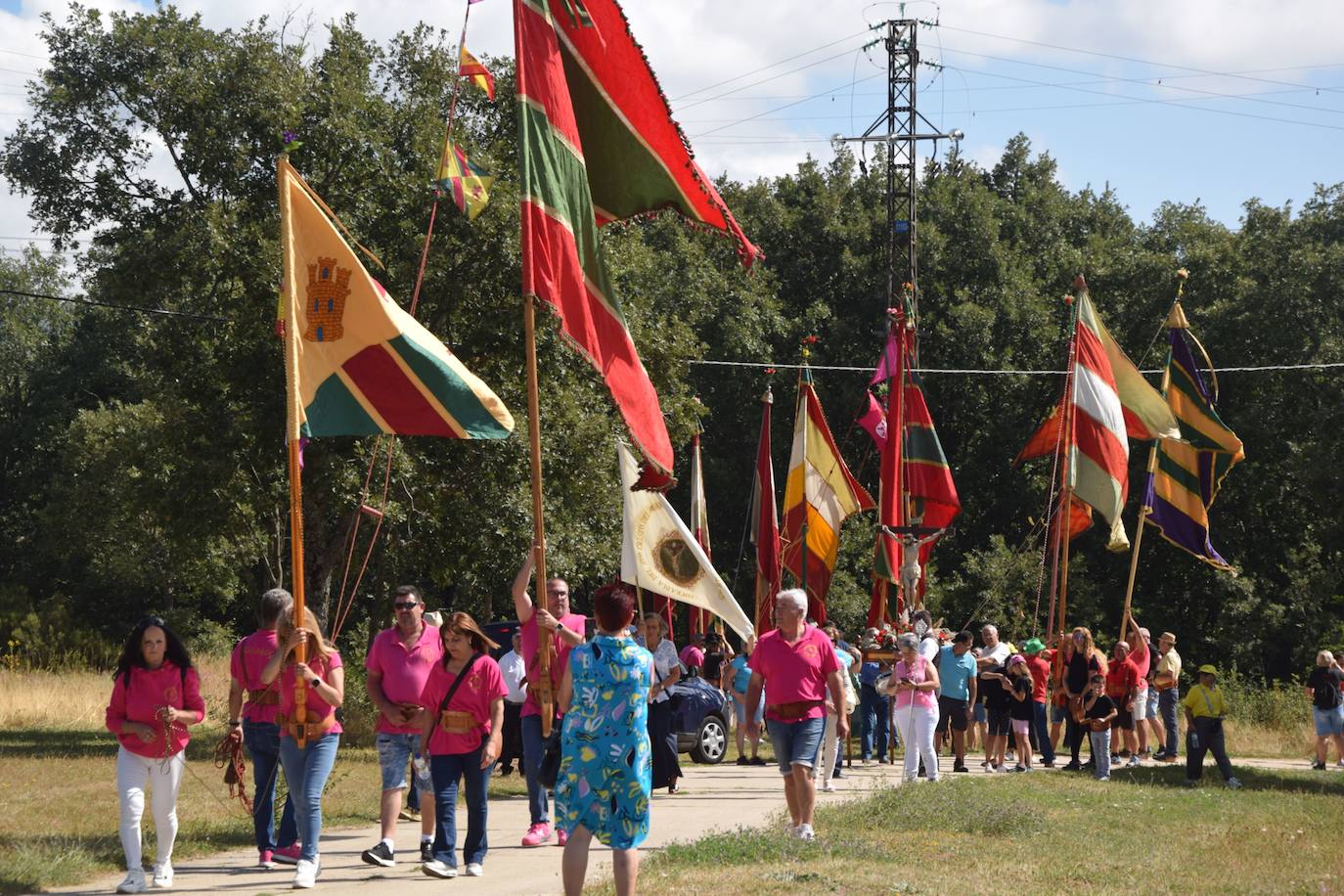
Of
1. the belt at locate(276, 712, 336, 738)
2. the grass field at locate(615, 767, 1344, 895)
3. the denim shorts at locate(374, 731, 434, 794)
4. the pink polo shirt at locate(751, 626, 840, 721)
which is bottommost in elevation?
the grass field at locate(615, 767, 1344, 895)

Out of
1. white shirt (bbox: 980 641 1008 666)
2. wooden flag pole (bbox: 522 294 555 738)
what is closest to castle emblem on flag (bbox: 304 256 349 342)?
A: wooden flag pole (bbox: 522 294 555 738)

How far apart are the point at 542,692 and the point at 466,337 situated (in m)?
14.0

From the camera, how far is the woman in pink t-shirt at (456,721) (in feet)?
32.3

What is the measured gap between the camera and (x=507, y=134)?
23.4 m

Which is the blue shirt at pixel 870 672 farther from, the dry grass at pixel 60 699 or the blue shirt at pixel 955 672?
the dry grass at pixel 60 699

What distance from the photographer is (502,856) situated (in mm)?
11156

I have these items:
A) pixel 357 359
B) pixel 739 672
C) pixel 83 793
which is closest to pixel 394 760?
pixel 357 359

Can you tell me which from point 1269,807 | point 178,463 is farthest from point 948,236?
point 1269,807

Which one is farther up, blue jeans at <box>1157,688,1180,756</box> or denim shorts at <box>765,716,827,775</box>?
denim shorts at <box>765,716,827,775</box>

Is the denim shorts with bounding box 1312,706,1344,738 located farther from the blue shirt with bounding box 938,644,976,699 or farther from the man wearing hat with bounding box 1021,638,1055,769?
the blue shirt with bounding box 938,644,976,699

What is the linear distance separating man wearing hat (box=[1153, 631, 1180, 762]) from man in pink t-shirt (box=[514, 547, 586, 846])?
1136 cm

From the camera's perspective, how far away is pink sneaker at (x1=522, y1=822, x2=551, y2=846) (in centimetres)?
1172

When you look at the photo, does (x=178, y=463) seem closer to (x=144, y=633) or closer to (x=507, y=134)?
(x=507, y=134)

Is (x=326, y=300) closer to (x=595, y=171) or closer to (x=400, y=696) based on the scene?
(x=595, y=171)
